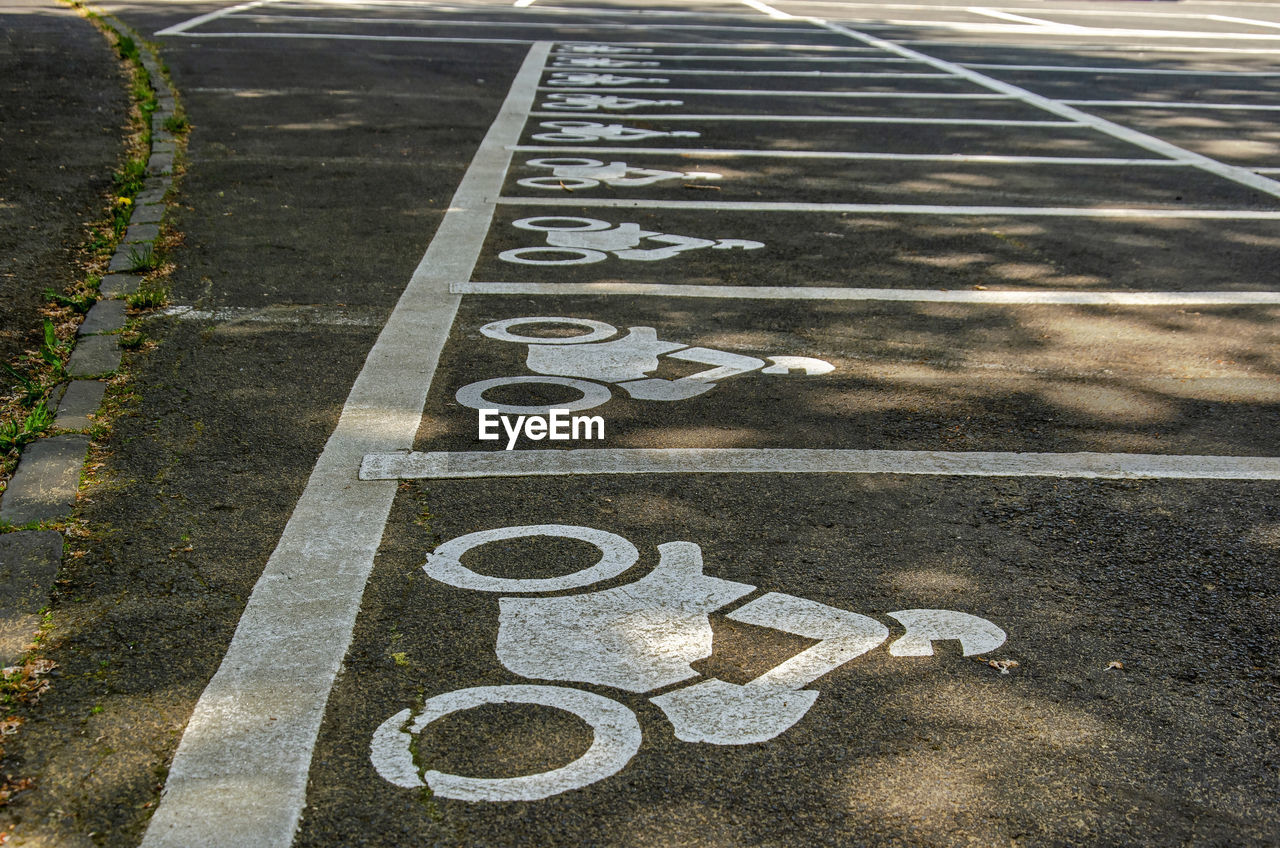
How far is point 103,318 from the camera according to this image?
5.21 metres

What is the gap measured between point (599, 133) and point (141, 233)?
4.65 m

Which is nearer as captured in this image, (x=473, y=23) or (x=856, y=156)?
(x=856, y=156)

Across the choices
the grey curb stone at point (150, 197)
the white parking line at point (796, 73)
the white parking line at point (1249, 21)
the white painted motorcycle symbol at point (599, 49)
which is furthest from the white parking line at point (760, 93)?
the white parking line at point (1249, 21)

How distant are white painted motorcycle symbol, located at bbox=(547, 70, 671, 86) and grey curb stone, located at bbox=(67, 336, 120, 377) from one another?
28.9 ft

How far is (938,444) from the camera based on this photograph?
430cm

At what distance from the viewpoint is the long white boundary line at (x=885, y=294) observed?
5.97m

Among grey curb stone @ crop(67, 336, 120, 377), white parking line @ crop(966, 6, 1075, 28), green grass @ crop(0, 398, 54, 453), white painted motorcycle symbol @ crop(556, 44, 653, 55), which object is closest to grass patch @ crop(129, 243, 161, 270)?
grey curb stone @ crop(67, 336, 120, 377)

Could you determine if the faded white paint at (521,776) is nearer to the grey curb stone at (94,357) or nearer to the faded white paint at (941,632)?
the faded white paint at (941,632)

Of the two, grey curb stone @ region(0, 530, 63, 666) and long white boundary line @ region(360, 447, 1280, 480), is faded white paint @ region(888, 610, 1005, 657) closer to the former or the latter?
long white boundary line @ region(360, 447, 1280, 480)

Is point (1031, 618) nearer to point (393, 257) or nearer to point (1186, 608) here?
point (1186, 608)

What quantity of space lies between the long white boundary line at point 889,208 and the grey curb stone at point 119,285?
8.62 ft

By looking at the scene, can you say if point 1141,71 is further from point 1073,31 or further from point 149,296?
point 149,296

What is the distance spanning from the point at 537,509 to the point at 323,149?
6.09 m

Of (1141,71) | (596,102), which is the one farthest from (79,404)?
(1141,71)
